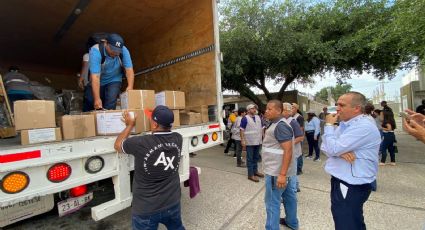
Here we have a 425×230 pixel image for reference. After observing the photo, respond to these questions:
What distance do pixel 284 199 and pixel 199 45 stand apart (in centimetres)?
229

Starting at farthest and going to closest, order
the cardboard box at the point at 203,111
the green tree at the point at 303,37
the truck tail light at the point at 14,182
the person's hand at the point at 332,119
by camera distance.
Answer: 1. the green tree at the point at 303,37
2. the cardboard box at the point at 203,111
3. the person's hand at the point at 332,119
4. the truck tail light at the point at 14,182

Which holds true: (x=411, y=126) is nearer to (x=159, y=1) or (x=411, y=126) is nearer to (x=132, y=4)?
(x=159, y=1)

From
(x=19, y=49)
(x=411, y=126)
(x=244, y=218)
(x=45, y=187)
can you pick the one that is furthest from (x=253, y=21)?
(x=45, y=187)

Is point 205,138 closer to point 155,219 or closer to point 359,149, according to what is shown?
point 155,219

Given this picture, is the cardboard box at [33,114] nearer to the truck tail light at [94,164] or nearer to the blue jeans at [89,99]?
the truck tail light at [94,164]

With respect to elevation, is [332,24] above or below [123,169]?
above

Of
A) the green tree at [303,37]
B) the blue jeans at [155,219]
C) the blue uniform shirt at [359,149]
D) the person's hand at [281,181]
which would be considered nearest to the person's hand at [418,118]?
the blue uniform shirt at [359,149]

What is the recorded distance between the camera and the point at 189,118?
131 inches

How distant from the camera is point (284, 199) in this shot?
305cm

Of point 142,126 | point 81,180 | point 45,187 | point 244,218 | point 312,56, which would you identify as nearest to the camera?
point 45,187

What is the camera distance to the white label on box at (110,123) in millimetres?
2328

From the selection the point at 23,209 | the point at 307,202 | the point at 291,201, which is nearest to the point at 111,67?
the point at 23,209

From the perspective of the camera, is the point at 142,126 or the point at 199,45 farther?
the point at 199,45

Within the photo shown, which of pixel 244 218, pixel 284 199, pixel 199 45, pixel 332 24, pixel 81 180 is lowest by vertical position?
pixel 244 218
